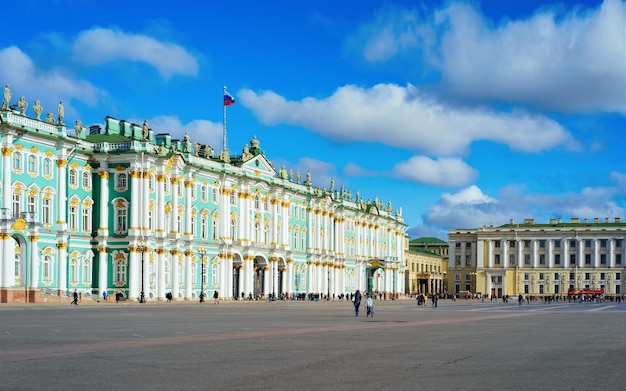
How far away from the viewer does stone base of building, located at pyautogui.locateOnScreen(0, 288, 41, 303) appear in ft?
239

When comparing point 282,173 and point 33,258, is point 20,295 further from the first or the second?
point 282,173

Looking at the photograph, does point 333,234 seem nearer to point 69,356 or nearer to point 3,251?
point 3,251

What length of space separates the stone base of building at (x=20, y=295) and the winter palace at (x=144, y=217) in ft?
0.27

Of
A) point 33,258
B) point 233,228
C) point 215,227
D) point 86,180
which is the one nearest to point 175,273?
point 215,227

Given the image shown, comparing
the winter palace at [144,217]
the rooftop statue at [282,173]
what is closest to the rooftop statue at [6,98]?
the winter palace at [144,217]

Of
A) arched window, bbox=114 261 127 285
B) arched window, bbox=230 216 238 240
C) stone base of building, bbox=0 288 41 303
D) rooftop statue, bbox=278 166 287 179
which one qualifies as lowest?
stone base of building, bbox=0 288 41 303

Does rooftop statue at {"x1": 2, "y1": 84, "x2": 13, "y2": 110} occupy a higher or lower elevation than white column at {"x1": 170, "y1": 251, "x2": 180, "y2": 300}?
higher

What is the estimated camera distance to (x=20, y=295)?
74500mm

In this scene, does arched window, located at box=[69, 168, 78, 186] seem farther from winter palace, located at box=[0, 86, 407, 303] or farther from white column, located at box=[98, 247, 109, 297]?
white column, located at box=[98, 247, 109, 297]

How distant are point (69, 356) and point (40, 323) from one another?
57.8ft

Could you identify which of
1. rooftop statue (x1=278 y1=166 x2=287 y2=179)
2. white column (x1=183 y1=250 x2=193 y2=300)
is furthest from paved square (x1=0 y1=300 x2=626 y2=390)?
rooftop statue (x1=278 y1=166 x2=287 y2=179)

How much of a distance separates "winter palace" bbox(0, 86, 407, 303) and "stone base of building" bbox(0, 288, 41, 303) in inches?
3.3

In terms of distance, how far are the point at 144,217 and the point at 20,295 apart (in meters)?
16.9

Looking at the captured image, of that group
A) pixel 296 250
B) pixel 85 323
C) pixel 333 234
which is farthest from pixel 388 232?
pixel 85 323
